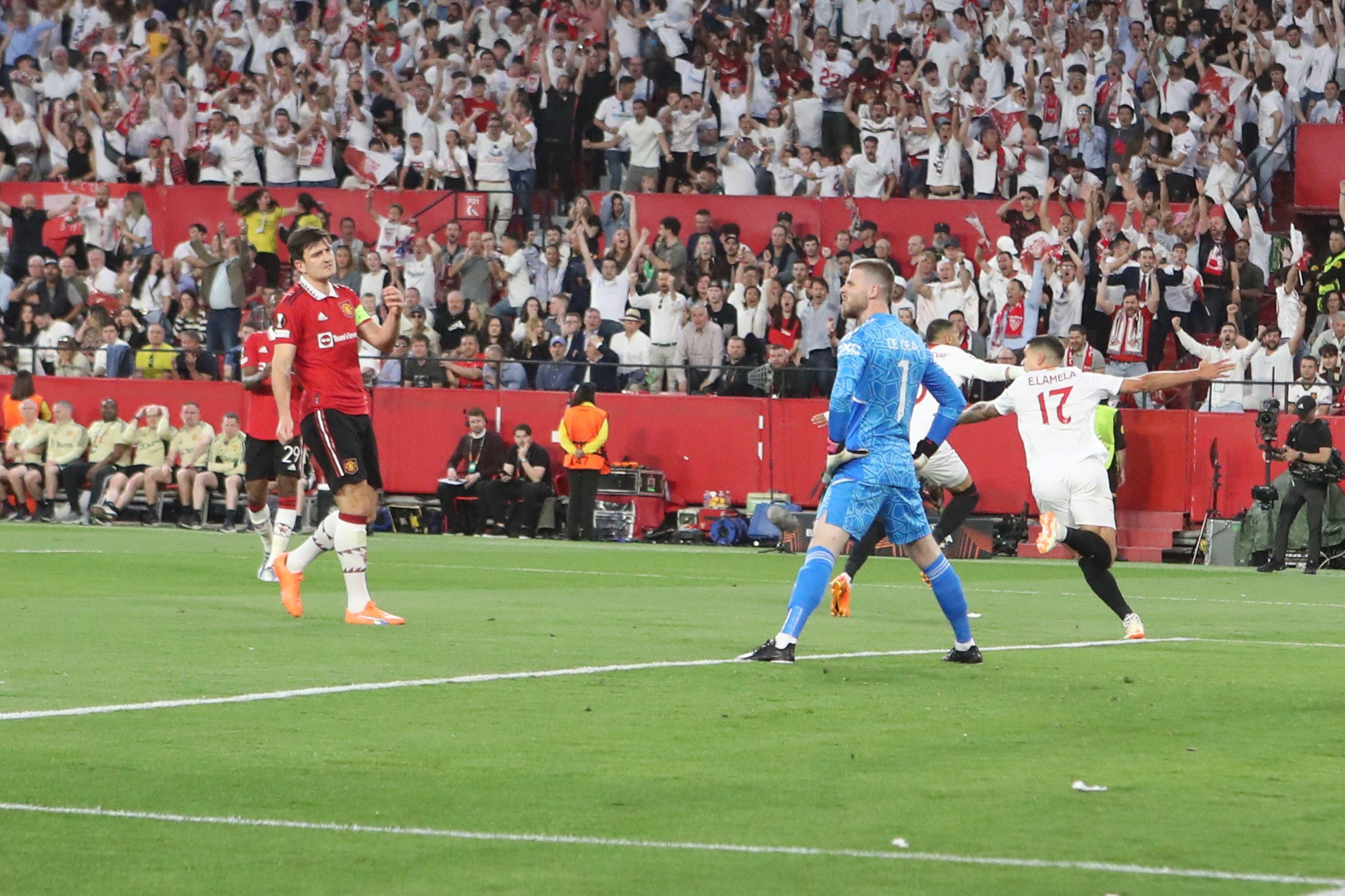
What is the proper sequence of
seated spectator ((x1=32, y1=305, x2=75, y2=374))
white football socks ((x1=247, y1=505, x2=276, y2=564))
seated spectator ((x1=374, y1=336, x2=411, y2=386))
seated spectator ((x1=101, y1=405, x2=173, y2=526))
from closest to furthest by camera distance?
1. white football socks ((x1=247, y1=505, x2=276, y2=564))
2. seated spectator ((x1=101, y1=405, x2=173, y2=526))
3. seated spectator ((x1=374, y1=336, x2=411, y2=386))
4. seated spectator ((x1=32, y1=305, x2=75, y2=374))

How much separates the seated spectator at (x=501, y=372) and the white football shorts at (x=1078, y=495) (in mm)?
15448

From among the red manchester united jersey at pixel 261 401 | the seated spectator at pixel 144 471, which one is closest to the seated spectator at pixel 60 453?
the seated spectator at pixel 144 471

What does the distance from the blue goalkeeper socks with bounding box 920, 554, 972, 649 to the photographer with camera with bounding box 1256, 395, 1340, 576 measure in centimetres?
1285

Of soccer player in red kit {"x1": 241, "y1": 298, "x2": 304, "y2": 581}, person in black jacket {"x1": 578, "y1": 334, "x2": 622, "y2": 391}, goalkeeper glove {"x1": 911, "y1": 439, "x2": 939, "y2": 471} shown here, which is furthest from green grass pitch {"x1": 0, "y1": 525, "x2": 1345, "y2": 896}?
person in black jacket {"x1": 578, "y1": 334, "x2": 622, "y2": 391}

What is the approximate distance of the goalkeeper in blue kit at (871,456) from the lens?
10188 millimetres

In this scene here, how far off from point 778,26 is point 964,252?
5417mm

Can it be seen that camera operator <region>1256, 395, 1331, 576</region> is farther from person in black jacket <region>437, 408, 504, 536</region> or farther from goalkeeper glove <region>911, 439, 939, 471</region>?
person in black jacket <region>437, 408, 504, 536</region>

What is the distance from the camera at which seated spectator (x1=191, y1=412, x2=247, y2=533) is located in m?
28.2

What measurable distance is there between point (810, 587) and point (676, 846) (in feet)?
14.3

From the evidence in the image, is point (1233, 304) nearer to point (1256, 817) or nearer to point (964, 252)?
point (964, 252)

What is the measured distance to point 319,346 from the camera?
41.2 ft

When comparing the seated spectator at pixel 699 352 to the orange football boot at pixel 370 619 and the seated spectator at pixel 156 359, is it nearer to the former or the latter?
the seated spectator at pixel 156 359

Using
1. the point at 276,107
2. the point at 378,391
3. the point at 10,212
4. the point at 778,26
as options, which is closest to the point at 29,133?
the point at 10,212

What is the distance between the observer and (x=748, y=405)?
88.6ft
